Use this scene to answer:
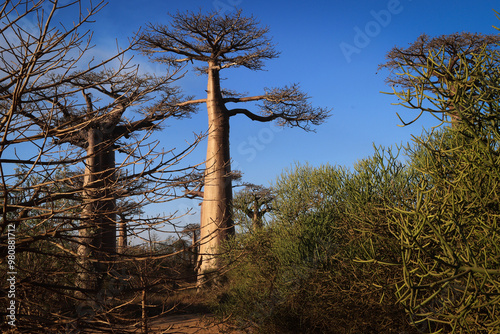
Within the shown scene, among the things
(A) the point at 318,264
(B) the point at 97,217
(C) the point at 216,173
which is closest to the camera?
(B) the point at 97,217

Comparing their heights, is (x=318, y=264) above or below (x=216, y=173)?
below

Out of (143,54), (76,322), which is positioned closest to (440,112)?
(76,322)

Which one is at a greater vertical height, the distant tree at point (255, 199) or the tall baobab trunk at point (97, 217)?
the distant tree at point (255, 199)

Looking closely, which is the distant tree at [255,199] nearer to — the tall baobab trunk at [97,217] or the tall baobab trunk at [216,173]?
the tall baobab trunk at [216,173]

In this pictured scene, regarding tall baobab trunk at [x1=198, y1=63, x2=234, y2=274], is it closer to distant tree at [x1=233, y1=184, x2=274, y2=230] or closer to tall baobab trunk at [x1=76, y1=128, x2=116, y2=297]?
distant tree at [x1=233, y1=184, x2=274, y2=230]

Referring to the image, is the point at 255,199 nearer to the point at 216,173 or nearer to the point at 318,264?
the point at 216,173

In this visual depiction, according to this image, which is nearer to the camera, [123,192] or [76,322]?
[76,322]

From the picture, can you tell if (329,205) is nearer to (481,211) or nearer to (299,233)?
(299,233)

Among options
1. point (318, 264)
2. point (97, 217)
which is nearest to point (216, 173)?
point (318, 264)

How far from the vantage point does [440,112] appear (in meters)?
2.03

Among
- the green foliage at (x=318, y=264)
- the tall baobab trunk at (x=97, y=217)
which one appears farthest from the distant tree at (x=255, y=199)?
the tall baobab trunk at (x=97, y=217)

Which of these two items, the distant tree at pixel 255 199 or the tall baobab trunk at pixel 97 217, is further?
the distant tree at pixel 255 199

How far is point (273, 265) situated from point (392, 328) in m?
2.15

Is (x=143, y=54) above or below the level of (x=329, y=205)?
above
